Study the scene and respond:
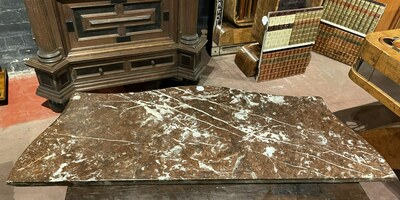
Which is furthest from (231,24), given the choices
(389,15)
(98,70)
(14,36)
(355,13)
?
(14,36)

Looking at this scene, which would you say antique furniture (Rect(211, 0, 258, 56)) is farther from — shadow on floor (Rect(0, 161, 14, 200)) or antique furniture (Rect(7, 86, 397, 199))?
shadow on floor (Rect(0, 161, 14, 200))

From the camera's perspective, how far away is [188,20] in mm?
2371

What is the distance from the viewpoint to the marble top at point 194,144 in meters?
1.36

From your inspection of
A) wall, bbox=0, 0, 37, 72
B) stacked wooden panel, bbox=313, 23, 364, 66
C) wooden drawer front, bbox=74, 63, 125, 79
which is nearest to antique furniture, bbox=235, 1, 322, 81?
stacked wooden panel, bbox=313, 23, 364, 66

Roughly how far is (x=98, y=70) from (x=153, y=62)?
419 mm

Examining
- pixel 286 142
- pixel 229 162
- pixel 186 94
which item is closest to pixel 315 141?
pixel 286 142

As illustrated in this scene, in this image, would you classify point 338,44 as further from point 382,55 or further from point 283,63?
point 382,55

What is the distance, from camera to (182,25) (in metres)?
2.39

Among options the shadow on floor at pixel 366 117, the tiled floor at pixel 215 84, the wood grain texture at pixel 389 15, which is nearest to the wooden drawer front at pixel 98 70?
the tiled floor at pixel 215 84

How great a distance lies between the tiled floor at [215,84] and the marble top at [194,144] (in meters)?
0.60

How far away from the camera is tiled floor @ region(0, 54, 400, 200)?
6.62 feet

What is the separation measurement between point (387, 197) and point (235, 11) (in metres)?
1.96

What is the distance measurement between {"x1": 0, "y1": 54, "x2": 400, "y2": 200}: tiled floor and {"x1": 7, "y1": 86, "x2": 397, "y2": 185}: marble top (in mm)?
601

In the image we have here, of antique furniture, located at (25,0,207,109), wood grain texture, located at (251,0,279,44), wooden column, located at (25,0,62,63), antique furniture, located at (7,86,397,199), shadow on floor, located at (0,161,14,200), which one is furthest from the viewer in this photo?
wood grain texture, located at (251,0,279,44)
